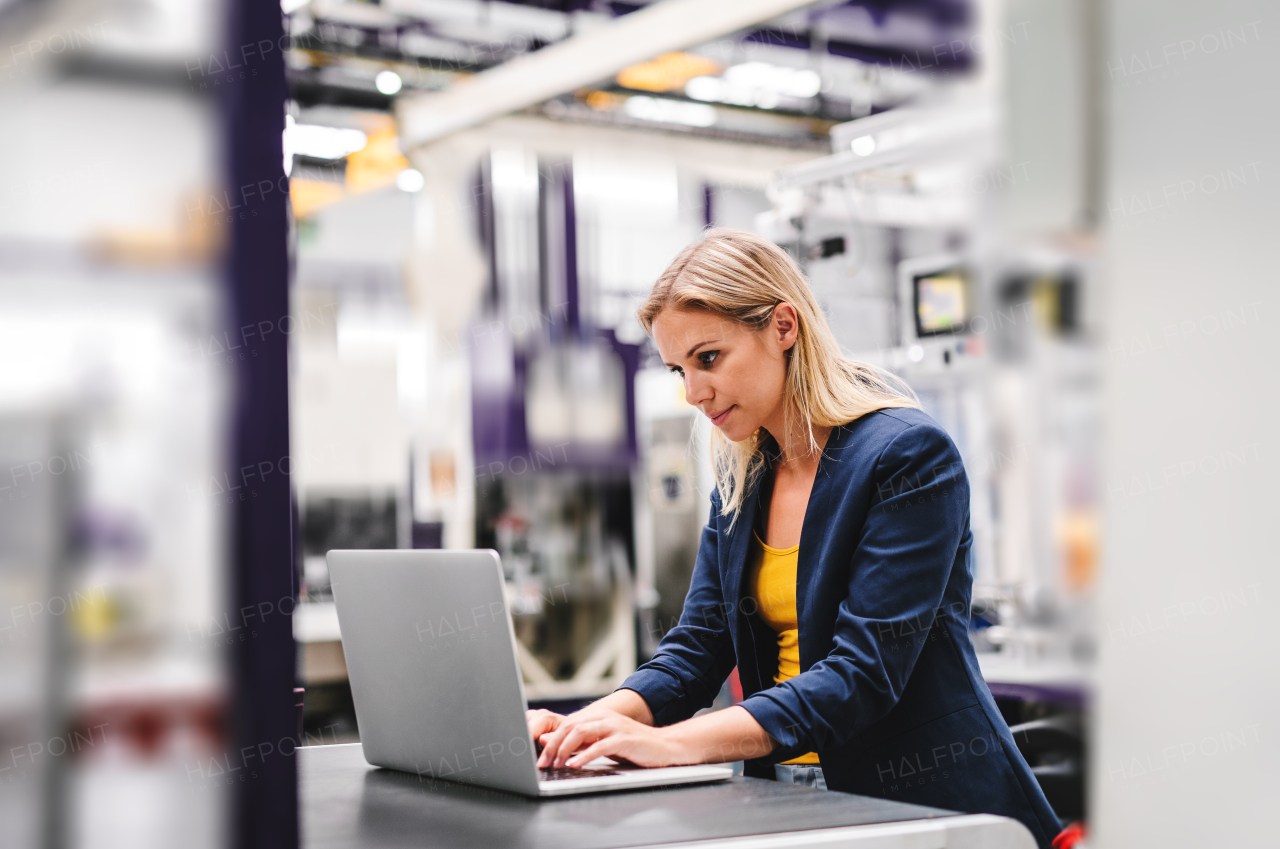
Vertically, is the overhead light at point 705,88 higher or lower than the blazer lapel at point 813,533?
higher

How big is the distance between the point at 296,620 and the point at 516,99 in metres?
4.27

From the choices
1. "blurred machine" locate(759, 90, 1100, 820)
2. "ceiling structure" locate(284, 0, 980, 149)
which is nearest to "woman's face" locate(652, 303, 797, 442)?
"blurred machine" locate(759, 90, 1100, 820)

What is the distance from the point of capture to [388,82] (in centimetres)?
760

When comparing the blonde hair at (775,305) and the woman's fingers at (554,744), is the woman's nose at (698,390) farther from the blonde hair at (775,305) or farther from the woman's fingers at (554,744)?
the woman's fingers at (554,744)

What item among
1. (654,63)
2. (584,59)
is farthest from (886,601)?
(654,63)

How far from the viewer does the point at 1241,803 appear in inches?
122

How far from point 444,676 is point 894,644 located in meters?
0.54

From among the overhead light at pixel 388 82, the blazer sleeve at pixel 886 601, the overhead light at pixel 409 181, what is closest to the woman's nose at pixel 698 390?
the blazer sleeve at pixel 886 601

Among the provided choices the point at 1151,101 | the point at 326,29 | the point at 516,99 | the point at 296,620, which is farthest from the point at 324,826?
the point at 326,29

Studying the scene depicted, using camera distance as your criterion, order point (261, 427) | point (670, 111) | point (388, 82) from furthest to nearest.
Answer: point (670, 111) < point (388, 82) < point (261, 427)

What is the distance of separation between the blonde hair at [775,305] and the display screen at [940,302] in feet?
9.09

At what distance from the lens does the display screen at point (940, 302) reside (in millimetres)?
4480

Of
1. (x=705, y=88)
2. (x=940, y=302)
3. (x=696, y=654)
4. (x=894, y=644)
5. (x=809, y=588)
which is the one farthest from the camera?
(x=705, y=88)

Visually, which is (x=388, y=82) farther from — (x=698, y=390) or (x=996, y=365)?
(x=698, y=390)
